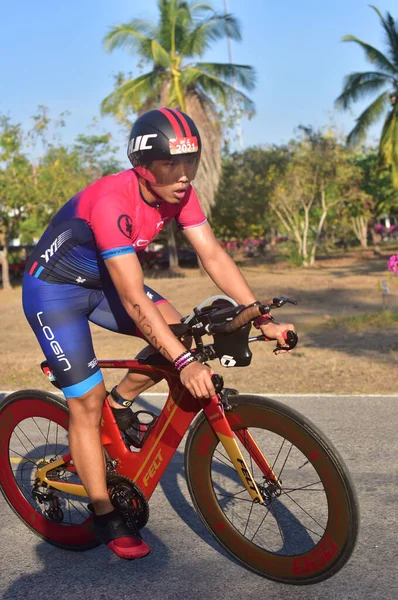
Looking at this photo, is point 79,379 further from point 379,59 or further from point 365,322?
point 379,59

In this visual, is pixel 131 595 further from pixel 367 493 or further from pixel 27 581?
pixel 367 493

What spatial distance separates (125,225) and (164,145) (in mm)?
363

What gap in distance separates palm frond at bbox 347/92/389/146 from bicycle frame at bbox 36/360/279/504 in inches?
1368

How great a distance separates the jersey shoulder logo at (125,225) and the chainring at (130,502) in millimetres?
1105

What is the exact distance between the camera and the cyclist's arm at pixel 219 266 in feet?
11.9

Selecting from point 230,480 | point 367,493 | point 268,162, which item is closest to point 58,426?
point 230,480

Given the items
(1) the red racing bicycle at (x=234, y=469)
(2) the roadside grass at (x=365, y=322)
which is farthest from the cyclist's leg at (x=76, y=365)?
(2) the roadside grass at (x=365, y=322)

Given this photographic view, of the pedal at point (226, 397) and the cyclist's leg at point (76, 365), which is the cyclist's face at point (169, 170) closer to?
the cyclist's leg at point (76, 365)

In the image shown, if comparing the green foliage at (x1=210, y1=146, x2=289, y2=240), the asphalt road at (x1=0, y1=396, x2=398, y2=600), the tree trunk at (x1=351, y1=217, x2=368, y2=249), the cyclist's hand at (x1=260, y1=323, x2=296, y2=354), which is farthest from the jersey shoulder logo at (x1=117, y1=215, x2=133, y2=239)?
the tree trunk at (x1=351, y1=217, x2=368, y2=249)

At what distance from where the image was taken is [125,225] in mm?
3215

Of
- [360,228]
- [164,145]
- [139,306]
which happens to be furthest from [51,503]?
[360,228]

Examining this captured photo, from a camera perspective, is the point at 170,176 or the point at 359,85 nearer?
the point at 170,176

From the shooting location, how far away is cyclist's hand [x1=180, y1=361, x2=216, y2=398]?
9.77 ft

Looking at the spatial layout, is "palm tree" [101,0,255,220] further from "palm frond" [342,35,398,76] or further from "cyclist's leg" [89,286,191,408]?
"cyclist's leg" [89,286,191,408]
